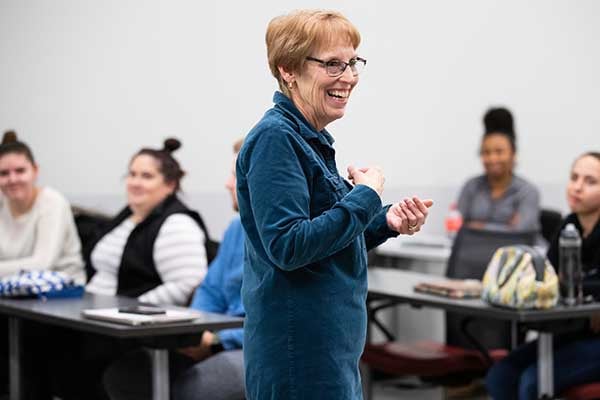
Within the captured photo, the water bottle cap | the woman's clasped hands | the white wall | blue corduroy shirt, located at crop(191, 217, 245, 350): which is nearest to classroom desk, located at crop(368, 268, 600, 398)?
the water bottle cap

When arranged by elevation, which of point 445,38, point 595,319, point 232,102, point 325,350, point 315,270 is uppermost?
point 445,38

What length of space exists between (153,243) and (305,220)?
2.39m

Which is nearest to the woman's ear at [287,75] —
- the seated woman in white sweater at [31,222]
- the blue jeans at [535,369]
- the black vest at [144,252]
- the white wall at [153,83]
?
the blue jeans at [535,369]

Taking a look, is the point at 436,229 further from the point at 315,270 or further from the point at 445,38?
the point at 315,270

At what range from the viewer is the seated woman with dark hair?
11.9ft

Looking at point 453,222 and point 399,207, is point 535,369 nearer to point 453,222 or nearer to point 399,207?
point 399,207

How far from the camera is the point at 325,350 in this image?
185 cm

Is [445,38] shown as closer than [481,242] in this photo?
No

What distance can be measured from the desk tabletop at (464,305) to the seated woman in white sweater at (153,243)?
74cm

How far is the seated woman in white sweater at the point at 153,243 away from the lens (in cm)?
402

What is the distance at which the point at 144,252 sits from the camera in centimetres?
414

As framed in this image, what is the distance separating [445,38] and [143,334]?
3.79m

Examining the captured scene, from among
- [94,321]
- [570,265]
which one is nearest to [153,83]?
[94,321]

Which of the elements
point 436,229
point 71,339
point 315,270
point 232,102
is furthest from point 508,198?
point 315,270
